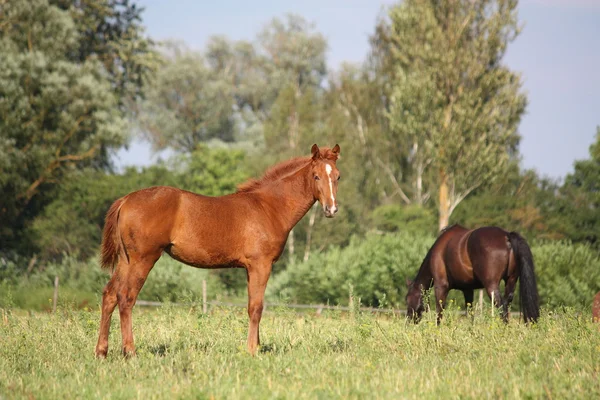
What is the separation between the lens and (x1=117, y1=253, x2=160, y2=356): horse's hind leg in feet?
29.4

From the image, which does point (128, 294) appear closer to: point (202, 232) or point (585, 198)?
point (202, 232)

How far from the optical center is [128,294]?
8.99 metres

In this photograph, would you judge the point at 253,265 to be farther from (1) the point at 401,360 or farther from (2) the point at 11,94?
(2) the point at 11,94

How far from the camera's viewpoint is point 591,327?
994cm

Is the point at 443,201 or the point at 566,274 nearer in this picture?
the point at 566,274

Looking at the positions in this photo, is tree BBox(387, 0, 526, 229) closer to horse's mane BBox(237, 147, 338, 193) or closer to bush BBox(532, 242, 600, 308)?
bush BBox(532, 242, 600, 308)

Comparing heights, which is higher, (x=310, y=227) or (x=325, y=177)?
(x=310, y=227)

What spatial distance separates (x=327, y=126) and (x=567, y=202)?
→ 14.4m

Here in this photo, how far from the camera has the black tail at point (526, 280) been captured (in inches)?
503

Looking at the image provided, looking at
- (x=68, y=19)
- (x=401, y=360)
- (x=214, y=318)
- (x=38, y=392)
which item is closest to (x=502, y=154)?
(x=68, y=19)

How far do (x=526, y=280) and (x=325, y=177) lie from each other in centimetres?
556

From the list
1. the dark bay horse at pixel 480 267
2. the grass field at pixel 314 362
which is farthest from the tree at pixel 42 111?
the grass field at pixel 314 362

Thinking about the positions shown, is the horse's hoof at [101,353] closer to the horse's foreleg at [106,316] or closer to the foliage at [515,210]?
the horse's foreleg at [106,316]

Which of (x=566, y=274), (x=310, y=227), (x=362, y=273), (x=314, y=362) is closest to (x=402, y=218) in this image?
(x=310, y=227)
